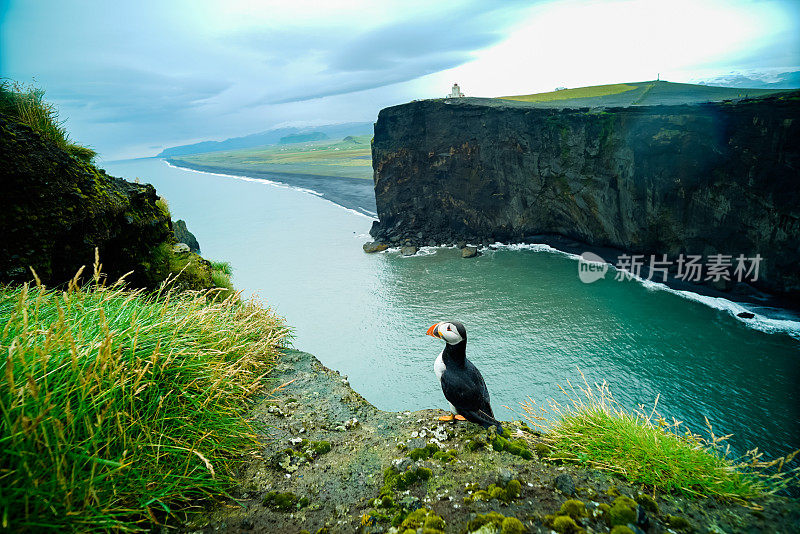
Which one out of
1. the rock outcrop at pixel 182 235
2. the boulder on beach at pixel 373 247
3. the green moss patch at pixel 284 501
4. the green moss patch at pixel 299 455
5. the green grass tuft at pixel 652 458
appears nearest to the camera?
the green moss patch at pixel 284 501

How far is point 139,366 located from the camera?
335 centimetres

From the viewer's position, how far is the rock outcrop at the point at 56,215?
5.75 m

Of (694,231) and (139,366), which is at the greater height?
(139,366)

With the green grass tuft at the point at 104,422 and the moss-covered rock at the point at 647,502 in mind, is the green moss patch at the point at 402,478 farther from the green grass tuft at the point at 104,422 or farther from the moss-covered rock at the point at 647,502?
the moss-covered rock at the point at 647,502

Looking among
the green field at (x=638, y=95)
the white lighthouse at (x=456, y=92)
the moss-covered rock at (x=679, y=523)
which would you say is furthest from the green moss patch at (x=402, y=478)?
the white lighthouse at (x=456, y=92)

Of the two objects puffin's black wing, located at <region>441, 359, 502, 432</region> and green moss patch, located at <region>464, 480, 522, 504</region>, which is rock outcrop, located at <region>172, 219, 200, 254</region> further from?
green moss patch, located at <region>464, 480, 522, 504</region>

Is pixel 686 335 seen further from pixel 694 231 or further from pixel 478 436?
pixel 478 436

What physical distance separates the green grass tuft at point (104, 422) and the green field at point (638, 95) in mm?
38375

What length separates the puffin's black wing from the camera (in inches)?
197

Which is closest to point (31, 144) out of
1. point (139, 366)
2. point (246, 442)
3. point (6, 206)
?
point (6, 206)

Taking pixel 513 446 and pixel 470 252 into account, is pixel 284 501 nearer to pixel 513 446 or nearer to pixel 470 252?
pixel 513 446

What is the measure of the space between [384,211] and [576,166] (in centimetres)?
2525

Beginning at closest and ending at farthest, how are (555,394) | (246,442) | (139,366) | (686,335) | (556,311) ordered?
(139,366)
(246,442)
(555,394)
(686,335)
(556,311)

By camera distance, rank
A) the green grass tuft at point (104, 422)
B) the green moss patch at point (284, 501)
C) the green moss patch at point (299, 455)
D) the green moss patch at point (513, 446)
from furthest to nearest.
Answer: the green moss patch at point (513, 446)
the green moss patch at point (299, 455)
the green moss patch at point (284, 501)
the green grass tuft at point (104, 422)
